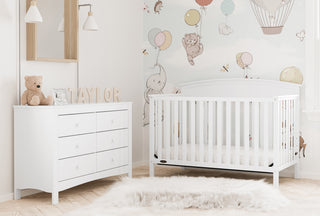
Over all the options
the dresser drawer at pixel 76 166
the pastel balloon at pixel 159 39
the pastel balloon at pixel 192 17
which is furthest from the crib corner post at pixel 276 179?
the pastel balloon at pixel 159 39

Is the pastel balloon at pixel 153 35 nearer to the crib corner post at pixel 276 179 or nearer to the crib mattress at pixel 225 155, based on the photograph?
the crib mattress at pixel 225 155

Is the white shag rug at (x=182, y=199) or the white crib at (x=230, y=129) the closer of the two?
the white shag rug at (x=182, y=199)

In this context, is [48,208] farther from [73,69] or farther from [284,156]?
[284,156]

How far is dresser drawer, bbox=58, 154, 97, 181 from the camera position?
3.23 meters

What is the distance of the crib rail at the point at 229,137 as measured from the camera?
3.64 m

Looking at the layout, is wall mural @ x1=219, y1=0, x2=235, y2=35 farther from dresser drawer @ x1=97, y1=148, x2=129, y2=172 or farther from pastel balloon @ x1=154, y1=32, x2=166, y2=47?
dresser drawer @ x1=97, y1=148, x2=129, y2=172

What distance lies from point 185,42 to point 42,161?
81.0 inches

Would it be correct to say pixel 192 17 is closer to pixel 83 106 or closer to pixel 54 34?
pixel 54 34

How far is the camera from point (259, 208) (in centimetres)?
295

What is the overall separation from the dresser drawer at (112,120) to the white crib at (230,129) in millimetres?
313

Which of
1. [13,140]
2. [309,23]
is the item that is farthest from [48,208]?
[309,23]

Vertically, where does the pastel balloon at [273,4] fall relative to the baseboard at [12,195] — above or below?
above

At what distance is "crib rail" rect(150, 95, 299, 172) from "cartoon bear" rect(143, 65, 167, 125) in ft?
1.58

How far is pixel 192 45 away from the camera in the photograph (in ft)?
15.0
